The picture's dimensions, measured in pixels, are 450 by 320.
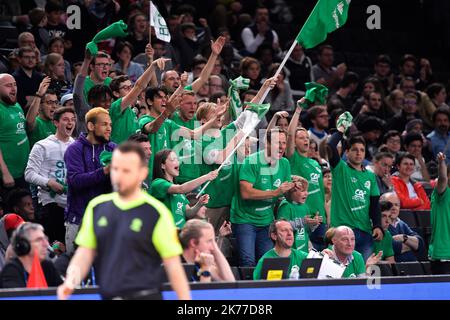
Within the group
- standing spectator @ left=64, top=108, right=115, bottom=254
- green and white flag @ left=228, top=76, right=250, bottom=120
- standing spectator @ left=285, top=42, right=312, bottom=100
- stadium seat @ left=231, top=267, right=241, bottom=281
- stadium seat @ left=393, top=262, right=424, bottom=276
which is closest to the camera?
standing spectator @ left=64, top=108, right=115, bottom=254

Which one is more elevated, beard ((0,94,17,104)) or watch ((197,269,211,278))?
beard ((0,94,17,104))

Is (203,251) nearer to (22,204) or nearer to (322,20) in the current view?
(22,204)

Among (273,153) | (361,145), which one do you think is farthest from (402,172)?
→ (273,153)

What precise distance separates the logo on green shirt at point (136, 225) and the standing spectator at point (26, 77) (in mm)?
5784

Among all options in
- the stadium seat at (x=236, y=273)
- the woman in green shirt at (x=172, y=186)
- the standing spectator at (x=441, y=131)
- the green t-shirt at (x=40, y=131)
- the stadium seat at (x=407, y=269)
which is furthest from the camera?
the standing spectator at (x=441, y=131)

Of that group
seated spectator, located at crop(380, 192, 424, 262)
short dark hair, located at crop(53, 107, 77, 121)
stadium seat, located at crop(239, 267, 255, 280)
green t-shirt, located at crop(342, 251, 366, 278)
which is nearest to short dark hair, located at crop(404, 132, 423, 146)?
seated spectator, located at crop(380, 192, 424, 262)

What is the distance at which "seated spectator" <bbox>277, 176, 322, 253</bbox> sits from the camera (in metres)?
11.3

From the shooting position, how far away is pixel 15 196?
1059 centimetres

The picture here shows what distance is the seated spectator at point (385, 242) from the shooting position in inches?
478

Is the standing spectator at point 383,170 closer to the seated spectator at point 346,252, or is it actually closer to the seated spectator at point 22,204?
the seated spectator at point 346,252

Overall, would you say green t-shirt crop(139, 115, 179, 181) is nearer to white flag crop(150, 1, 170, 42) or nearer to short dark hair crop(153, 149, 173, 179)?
short dark hair crop(153, 149, 173, 179)

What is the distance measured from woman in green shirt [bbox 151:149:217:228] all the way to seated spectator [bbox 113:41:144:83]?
136 inches

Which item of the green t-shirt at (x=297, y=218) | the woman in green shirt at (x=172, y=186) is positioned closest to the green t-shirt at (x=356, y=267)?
the green t-shirt at (x=297, y=218)
